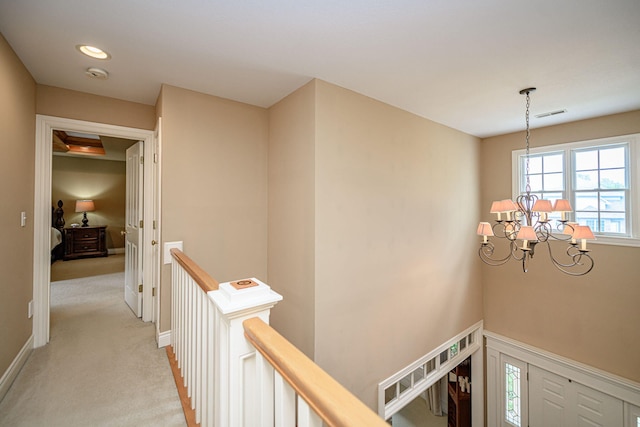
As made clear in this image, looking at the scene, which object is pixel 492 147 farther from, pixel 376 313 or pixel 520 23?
pixel 376 313

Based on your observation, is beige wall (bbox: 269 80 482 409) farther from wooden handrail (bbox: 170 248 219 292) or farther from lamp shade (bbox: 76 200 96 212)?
lamp shade (bbox: 76 200 96 212)

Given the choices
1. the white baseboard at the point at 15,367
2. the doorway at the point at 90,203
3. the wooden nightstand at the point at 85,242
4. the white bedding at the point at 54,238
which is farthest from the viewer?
the wooden nightstand at the point at 85,242

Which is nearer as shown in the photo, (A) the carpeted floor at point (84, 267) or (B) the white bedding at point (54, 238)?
(A) the carpeted floor at point (84, 267)

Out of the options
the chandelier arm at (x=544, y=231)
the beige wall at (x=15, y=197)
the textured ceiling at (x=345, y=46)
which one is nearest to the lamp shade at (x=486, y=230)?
the chandelier arm at (x=544, y=231)

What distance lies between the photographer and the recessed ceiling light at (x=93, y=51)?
1880 mm

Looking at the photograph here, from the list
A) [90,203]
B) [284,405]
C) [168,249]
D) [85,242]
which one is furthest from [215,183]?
[90,203]

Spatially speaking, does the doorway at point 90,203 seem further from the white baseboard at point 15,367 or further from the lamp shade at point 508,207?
the lamp shade at point 508,207

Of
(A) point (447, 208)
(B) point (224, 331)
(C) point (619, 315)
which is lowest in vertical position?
(C) point (619, 315)

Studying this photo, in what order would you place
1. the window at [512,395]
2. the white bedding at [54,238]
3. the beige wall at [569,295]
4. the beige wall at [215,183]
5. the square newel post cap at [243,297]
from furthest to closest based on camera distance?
the white bedding at [54,238] < the window at [512,395] < the beige wall at [569,295] < the beige wall at [215,183] < the square newel post cap at [243,297]

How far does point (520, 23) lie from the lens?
163cm

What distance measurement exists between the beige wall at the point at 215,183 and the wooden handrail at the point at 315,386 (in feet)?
6.37

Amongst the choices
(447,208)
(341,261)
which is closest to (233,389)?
(341,261)

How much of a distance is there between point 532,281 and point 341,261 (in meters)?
3.26

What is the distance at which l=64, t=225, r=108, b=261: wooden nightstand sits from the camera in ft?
19.4
